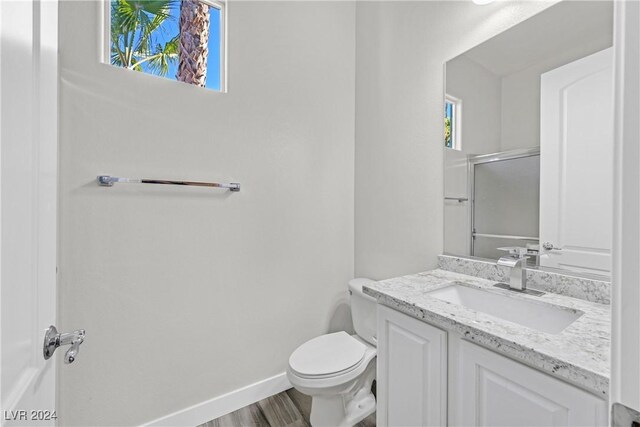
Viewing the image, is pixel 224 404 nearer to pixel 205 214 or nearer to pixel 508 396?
pixel 205 214

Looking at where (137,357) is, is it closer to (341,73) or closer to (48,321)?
(48,321)

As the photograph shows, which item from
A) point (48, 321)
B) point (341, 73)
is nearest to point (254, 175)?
point (341, 73)

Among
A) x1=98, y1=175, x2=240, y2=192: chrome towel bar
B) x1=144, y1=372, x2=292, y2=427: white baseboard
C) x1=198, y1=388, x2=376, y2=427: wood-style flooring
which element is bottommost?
x1=198, y1=388, x2=376, y2=427: wood-style flooring

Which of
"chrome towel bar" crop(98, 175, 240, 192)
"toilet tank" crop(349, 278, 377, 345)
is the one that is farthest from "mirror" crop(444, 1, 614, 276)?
"chrome towel bar" crop(98, 175, 240, 192)

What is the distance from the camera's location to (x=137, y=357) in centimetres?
142

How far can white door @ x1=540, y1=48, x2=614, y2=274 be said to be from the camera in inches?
38.9

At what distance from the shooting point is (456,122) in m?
1.47

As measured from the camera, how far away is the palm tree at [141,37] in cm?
144

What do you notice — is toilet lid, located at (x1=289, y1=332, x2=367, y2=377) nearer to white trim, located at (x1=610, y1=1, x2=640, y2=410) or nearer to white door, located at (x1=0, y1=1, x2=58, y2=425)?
white door, located at (x1=0, y1=1, x2=58, y2=425)

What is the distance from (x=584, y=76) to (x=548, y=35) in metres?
0.23

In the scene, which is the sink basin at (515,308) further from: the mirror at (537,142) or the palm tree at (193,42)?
the palm tree at (193,42)

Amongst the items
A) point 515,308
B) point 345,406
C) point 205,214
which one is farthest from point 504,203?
point 205,214

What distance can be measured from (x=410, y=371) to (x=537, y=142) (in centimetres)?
102

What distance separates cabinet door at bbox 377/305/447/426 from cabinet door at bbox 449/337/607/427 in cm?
4
